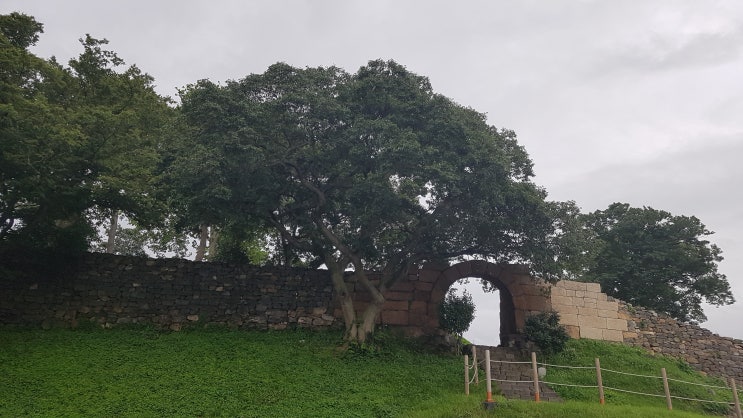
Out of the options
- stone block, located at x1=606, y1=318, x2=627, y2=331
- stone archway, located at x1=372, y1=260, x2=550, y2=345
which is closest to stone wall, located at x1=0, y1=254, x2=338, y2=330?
stone archway, located at x1=372, y1=260, x2=550, y2=345

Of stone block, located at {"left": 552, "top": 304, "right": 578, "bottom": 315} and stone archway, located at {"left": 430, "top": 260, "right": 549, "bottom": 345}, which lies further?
stone block, located at {"left": 552, "top": 304, "right": 578, "bottom": 315}

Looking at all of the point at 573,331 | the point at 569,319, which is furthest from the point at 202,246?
the point at 573,331

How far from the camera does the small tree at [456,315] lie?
16.3 metres

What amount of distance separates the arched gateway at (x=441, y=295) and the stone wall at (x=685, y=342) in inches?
133

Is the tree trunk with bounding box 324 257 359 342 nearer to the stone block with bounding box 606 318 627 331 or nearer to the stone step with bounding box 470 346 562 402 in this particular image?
the stone step with bounding box 470 346 562 402

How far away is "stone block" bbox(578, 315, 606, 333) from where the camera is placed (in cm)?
1798

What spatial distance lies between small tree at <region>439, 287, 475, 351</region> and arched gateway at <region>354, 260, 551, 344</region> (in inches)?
11.3

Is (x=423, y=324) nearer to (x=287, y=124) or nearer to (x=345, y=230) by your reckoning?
(x=345, y=230)

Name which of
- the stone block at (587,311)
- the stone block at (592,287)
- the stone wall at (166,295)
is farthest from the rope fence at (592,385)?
the stone wall at (166,295)

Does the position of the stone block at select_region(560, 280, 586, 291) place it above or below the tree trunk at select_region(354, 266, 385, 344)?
above

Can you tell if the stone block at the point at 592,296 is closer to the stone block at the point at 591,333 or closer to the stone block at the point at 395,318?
the stone block at the point at 591,333

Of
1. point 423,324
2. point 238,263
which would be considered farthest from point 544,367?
point 238,263

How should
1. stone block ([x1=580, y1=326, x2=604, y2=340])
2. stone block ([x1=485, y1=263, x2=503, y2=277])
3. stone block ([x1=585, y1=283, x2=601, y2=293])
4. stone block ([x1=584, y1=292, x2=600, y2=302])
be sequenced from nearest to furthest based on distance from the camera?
stone block ([x1=485, y1=263, x2=503, y2=277]) → stone block ([x1=580, y1=326, x2=604, y2=340]) → stone block ([x1=584, y1=292, x2=600, y2=302]) → stone block ([x1=585, y1=283, x2=601, y2=293])

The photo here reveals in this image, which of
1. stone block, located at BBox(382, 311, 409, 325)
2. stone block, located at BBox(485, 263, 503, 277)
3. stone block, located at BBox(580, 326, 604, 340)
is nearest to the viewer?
stone block, located at BBox(382, 311, 409, 325)
